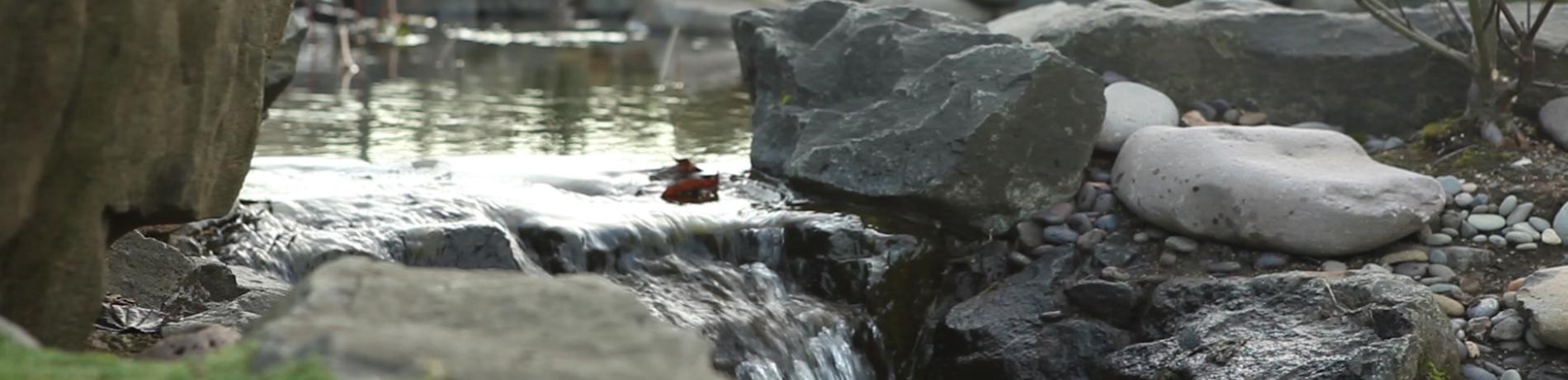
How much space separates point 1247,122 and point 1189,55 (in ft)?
1.51

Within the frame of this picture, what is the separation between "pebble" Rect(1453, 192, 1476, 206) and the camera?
18.2 ft

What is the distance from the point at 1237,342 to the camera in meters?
4.70

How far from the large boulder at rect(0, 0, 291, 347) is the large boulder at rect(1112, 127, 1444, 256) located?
10.2 ft

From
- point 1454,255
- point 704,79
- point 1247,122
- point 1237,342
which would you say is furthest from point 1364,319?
point 704,79

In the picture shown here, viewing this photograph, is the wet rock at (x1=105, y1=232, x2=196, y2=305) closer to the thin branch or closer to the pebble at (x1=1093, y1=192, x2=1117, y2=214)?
the pebble at (x1=1093, y1=192, x2=1117, y2=214)

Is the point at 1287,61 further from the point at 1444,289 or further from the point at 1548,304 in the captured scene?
the point at 1548,304

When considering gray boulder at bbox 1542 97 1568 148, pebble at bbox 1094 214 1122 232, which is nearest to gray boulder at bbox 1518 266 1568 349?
pebble at bbox 1094 214 1122 232

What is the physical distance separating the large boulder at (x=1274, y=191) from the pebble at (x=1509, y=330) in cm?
50

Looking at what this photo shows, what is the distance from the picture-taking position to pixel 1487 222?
5.39 meters

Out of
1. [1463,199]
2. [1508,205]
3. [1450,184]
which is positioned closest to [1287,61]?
[1450,184]

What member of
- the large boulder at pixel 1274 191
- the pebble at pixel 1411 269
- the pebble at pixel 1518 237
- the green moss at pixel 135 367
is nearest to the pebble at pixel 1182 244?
the large boulder at pixel 1274 191

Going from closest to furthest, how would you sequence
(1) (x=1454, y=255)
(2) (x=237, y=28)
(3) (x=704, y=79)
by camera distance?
(2) (x=237, y=28), (1) (x=1454, y=255), (3) (x=704, y=79)

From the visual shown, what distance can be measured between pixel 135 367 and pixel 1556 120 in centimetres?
531

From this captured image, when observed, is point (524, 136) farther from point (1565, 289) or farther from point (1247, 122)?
point (1565, 289)
